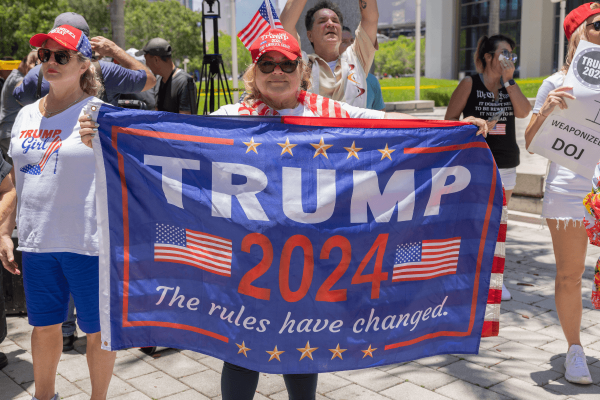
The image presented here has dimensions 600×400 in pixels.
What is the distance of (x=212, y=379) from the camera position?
12.9ft

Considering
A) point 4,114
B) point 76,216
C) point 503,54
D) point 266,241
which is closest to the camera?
point 266,241

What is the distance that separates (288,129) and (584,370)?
2566mm

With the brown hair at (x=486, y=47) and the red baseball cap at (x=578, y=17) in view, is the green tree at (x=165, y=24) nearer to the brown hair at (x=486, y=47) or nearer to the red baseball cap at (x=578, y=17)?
the brown hair at (x=486, y=47)

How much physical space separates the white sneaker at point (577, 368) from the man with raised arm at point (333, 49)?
7.11 feet

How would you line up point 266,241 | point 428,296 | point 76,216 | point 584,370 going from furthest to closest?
point 584,370 → point 76,216 → point 428,296 → point 266,241

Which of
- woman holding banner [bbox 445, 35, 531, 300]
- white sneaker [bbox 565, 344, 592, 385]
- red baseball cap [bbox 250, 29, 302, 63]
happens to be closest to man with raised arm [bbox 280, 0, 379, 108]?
red baseball cap [bbox 250, 29, 302, 63]

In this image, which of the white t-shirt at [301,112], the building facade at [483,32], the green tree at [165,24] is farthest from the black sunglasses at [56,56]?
the green tree at [165,24]

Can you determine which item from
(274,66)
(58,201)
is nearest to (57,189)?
(58,201)

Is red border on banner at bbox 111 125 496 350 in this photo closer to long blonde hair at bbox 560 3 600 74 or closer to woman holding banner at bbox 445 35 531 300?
long blonde hair at bbox 560 3 600 74

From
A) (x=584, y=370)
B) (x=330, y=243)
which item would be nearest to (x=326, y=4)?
(x=330, y=243)

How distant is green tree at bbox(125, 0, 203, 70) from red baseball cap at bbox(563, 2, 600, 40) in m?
72.7

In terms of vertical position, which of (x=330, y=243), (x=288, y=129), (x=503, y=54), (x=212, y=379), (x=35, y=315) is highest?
(x=503, y=54)

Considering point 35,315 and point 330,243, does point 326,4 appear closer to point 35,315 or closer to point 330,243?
point 330,243

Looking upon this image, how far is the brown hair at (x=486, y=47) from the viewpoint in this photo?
509 centimetres
